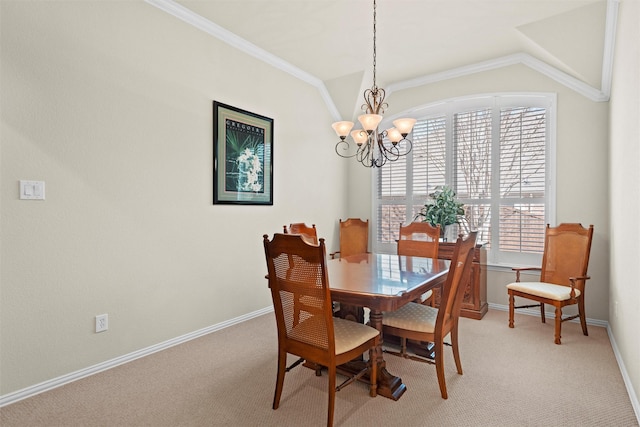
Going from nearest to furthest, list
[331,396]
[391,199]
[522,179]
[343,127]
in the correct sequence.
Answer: [331,396], [343,127], [522,179], [391,199]

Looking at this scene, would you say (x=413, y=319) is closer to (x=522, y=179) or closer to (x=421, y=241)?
(x=421, y=241)

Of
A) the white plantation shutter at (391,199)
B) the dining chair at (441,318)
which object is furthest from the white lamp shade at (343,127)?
the white plantation shutter at (391,199)

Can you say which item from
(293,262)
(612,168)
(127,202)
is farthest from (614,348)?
(127,202)

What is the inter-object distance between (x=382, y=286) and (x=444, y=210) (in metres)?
2.29

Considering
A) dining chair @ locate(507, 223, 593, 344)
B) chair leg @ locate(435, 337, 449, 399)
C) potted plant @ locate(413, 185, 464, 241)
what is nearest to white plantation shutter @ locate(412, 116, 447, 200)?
potted plant @ locate(413, 185, 464, 241)

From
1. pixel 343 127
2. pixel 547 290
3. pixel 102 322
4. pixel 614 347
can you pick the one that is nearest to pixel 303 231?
pixel 343 127

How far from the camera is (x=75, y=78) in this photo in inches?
97.4

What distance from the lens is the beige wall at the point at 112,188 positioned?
225cm

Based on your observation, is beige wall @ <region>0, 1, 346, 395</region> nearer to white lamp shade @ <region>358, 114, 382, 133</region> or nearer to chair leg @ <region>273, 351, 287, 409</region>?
chair leg @ <region>273, 351, 287, 409</region>

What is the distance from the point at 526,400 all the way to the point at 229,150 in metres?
3.16

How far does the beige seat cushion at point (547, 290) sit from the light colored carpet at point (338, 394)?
0.41 meters

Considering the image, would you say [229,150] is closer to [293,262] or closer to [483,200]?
[293,262]

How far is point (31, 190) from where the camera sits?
7.47 ft

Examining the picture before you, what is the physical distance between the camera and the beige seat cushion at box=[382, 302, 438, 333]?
2.26 m
